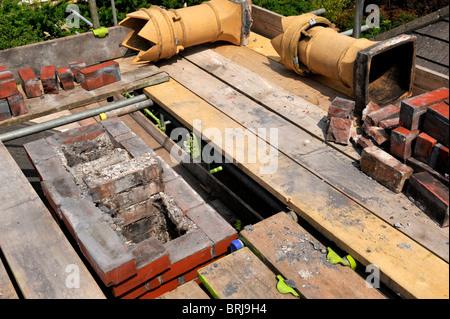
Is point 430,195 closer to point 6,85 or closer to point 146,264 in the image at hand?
point 146,264

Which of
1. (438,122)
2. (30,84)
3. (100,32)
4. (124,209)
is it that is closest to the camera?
(438,122)

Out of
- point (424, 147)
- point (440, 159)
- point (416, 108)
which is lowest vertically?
point (424, 147)

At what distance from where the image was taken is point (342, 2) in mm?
9305

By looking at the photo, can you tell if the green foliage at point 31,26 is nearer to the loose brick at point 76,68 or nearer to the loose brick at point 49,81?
the loose brick at point 76,68

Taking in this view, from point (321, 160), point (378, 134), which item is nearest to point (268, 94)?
point (321, 160)

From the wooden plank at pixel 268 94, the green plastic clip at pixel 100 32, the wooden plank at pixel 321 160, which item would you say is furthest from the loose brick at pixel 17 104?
the wooden plank at pixel 268 94

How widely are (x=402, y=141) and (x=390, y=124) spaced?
475 mm

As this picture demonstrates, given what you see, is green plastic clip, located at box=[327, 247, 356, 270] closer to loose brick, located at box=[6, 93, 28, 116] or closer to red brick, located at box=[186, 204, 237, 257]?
red brick, located at box=[186, 204, 237, 257]

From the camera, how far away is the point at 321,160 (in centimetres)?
440

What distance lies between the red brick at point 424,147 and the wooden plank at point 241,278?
4.51 ft

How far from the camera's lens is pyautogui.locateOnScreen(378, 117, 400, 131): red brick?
401 centimetres

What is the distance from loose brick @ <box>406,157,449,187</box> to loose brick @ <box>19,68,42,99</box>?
4.24m

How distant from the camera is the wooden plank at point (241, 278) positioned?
10.2 feet
